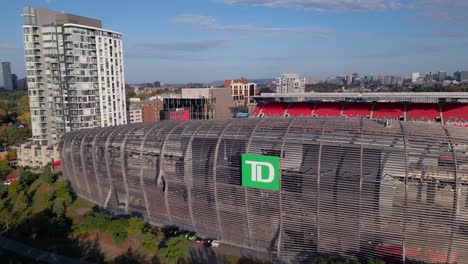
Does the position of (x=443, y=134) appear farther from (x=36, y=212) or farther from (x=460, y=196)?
(x=36, y=212)

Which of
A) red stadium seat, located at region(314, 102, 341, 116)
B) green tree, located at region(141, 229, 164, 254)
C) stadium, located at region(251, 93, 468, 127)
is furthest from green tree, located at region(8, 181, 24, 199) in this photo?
red stadium seat, located at region(314, 102, 341, 116)

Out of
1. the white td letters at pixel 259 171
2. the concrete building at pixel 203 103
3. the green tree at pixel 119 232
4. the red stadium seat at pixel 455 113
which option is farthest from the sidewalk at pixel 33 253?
the red stadium seat at pixel 455 113

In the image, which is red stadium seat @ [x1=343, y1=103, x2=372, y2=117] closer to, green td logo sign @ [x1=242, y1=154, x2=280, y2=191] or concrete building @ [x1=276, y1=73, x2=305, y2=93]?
green td logo sign @ [x1=242, y1=154, x2=280, y2=191]

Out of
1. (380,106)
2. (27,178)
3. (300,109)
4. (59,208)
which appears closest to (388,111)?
(380,106)

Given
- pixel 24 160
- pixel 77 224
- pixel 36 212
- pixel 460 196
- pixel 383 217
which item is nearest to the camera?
pixel 460 196

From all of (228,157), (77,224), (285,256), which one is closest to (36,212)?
(77,224)

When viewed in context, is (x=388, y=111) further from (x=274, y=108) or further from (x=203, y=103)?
(x=203, y=103)

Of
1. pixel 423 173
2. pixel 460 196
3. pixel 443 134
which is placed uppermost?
pixel 443 134
